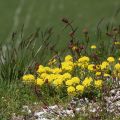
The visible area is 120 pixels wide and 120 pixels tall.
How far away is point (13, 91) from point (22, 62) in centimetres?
128

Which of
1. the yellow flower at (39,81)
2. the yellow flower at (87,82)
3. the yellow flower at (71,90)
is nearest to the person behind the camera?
the yellow flower at (71,90)

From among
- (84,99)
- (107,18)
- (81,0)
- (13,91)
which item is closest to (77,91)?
(84,99)

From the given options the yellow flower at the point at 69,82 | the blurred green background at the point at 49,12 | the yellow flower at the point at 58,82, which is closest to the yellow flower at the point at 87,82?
the yellow flower at the point at 69,82

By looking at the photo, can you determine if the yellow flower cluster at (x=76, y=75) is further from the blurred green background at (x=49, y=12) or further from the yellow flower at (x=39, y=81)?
the blurred green background at (x=49, y=12)

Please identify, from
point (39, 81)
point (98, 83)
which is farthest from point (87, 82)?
point (39, 81)

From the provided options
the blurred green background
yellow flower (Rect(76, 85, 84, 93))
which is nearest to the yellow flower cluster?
yellow flower (Rect(76, 85, 84, 93))

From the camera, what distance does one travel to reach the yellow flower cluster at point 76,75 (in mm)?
7957

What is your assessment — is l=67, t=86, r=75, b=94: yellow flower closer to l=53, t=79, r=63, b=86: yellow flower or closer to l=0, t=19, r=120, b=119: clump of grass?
l=0, t=19, r=120, b=119: clump of grass

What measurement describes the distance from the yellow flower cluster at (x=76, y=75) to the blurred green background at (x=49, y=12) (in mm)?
31948

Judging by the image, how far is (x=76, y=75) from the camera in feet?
29.0

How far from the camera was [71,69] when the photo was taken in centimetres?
859

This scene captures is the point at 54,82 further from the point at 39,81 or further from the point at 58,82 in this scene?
the point at 39,81

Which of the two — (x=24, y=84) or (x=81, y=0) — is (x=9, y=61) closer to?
(x=24, y=84)

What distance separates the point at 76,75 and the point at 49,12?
38.3 meters
